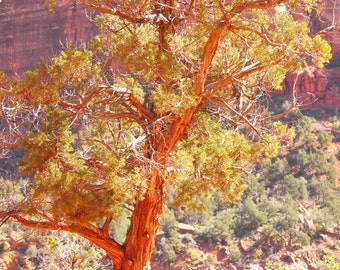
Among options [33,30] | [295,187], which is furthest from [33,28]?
[295,187]

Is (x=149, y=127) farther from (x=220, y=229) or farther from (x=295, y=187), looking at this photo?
(x=295, y=187)

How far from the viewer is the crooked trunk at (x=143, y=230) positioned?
4762 millimetres

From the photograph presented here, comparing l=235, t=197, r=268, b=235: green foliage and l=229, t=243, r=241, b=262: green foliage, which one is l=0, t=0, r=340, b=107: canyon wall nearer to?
l=235, t=197, r=268, b=235: green foliage

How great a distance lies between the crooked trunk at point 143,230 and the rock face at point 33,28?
39847 millimetres

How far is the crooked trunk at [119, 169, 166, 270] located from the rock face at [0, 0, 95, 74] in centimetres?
3985

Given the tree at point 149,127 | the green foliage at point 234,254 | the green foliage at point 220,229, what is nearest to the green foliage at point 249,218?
the green foliage at point 220,229

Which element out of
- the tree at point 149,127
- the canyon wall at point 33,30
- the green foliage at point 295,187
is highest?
the canyon wall at point 33,30

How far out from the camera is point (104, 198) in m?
4.68

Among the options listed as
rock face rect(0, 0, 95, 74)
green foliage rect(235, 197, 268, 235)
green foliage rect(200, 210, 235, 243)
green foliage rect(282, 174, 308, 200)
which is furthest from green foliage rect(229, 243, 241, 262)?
rock face rect(0, 0, 95, 74)

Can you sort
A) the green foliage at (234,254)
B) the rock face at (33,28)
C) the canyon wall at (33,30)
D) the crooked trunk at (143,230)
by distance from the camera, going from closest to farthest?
1. the crooked trunk at (143,230)
2. the green foliage at (234,254)
3. the canyon wall at (33,30)
4. the rock face at (33,28)

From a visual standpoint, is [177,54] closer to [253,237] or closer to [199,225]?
[253,237]

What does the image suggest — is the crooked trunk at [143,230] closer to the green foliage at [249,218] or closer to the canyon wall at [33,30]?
the green foliage at [249,218]

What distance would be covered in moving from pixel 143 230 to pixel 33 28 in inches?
1661

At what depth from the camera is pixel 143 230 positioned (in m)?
4.77
